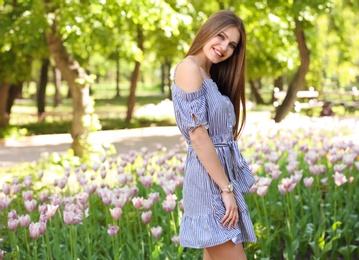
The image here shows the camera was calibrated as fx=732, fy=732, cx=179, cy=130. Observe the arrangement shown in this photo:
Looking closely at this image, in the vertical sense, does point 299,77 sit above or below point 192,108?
above

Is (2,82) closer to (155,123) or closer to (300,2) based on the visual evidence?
(155,123)

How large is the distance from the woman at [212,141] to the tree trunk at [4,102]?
15.3m

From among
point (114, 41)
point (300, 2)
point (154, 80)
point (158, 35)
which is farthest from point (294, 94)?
point (154, 80)

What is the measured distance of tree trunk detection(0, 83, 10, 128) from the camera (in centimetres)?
1805

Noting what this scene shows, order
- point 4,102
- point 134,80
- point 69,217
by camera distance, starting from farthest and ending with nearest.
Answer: point 134,80, point 4,102, point 69,217

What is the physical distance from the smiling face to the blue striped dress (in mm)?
102

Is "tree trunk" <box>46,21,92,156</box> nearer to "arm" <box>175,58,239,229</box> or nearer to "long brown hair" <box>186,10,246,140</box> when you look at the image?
"long brown hair" <box>186,10,246,140</box>

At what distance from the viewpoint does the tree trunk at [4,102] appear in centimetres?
1805

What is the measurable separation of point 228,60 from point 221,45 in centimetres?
19

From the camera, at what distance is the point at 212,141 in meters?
3.26

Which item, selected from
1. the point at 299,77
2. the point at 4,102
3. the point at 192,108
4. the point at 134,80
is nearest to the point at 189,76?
the point at 192,108

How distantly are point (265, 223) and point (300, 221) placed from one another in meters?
0.26

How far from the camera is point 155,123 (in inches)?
845

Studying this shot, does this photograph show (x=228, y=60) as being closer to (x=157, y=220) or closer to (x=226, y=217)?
(x=226, y=217)
